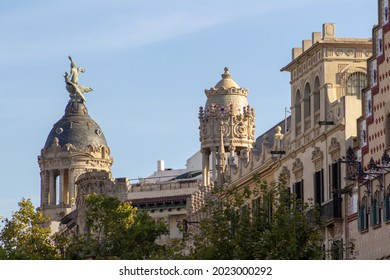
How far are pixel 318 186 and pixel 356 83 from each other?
5044 millimetres

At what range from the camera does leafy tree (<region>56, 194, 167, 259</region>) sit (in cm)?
10900

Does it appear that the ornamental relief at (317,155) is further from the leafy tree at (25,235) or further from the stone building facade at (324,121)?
the leafy tree at (25,235)

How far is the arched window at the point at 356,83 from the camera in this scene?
8681 cm

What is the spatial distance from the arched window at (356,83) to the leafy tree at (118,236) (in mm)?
22133

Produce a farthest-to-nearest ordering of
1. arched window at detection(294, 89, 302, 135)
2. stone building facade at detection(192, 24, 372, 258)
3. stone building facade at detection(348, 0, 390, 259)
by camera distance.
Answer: arched window at detection(294, 89, 302, 135) → stone building facade at detection(192, 24, 372, 258) → stone building facade at detection(348, 0, 390, 259)

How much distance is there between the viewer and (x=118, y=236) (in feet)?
365

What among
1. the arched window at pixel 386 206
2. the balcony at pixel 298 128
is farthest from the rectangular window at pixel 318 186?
the arched window at pixel 386 206

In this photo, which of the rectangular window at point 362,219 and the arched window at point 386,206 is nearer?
the arched window at point 386,206

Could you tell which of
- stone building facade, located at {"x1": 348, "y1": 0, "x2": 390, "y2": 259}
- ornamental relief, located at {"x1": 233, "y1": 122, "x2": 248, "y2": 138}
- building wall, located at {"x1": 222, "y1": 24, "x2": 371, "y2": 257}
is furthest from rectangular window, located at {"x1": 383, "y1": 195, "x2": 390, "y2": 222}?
ornamental relief, located at {"x1": 233, "y1": 122, "x2": 248, "y2": 138}

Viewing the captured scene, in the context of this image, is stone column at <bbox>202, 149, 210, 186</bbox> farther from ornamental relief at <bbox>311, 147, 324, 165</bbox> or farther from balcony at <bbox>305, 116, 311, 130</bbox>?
ornamental relief at <bbox>311, 147, 324, 165</bbox>

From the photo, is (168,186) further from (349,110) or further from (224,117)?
(349,110)

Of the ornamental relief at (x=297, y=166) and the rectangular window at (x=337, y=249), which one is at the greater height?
the ornamental relief at (x=297, y=166)

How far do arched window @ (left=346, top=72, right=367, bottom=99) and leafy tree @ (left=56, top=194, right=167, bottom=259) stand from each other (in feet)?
72.6
